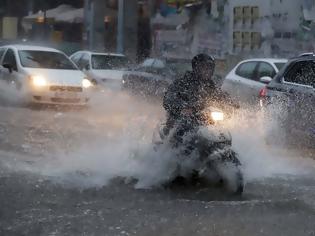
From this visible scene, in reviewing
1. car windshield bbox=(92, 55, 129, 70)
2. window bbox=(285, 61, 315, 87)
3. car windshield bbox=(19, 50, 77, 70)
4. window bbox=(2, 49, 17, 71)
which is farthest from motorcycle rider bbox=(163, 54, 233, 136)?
car windshield bbox=(92, 55, 129, 70)

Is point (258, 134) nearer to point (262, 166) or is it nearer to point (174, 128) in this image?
point (262, 166)

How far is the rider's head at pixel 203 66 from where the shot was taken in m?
7.35

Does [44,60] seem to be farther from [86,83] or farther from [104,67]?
[104,67]

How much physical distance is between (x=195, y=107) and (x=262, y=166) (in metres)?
2.01

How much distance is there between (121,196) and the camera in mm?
7086

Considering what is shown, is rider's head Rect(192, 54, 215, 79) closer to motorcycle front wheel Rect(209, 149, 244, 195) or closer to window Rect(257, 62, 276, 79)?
motorcycle front wheel Rect(209, 149, 244, 195)

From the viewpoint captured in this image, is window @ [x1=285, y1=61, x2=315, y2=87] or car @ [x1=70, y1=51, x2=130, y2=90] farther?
car @ [x1=70, y1=51, x2=130, y2=90]

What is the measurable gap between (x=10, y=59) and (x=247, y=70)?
20.6 feet

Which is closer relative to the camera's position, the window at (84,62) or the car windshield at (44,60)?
the car windshield at (44,60)

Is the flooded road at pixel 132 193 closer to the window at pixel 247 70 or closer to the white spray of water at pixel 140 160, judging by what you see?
the white spray of water at pixel 140 160

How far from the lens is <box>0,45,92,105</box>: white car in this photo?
15.7m

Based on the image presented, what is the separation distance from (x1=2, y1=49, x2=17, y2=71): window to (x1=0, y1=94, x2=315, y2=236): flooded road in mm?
6104

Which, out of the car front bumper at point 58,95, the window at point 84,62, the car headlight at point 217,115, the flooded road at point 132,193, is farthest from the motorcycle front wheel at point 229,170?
the window at point 84,62

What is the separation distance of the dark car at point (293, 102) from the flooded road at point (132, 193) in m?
0.33
